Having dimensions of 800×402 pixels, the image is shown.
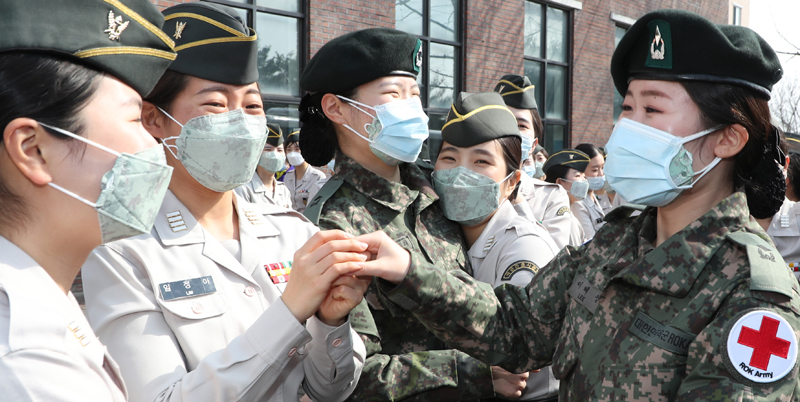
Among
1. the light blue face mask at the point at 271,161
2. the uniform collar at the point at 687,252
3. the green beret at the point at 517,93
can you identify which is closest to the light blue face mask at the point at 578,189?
the green beret at the point at 517,93

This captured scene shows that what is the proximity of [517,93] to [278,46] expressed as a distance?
4.83 meters

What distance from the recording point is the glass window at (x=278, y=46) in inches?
344

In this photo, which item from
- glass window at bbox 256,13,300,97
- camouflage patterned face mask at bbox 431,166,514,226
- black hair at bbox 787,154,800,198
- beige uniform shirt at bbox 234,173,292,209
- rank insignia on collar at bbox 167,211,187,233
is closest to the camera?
rank insignia on collar at bbox 167,211,187,233

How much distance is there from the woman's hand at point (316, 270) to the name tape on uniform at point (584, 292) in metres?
0.68

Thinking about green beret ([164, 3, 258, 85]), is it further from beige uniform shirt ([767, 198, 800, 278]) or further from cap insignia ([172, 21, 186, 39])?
beige uniform shirt ([767, 198, 800, 278])

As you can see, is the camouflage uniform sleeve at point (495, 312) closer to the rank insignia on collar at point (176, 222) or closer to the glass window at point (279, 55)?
the rank insignia on collar at point (176, 222)

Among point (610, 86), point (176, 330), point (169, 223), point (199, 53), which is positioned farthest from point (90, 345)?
point (610, 86)

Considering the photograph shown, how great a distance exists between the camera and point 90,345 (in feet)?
3.95

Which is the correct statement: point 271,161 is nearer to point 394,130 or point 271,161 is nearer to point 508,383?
point 394,130

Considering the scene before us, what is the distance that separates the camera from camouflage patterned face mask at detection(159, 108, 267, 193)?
6.31 feet

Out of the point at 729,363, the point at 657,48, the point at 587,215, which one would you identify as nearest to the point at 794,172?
the point at 587,215

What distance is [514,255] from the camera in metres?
2.47

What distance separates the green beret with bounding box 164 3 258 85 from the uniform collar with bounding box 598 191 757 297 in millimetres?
1348

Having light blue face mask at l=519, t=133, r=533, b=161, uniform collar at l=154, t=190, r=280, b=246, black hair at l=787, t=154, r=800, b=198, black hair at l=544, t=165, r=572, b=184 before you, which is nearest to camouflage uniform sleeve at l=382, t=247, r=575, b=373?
uniform collar at l=154, t=190, r=280, b=246
